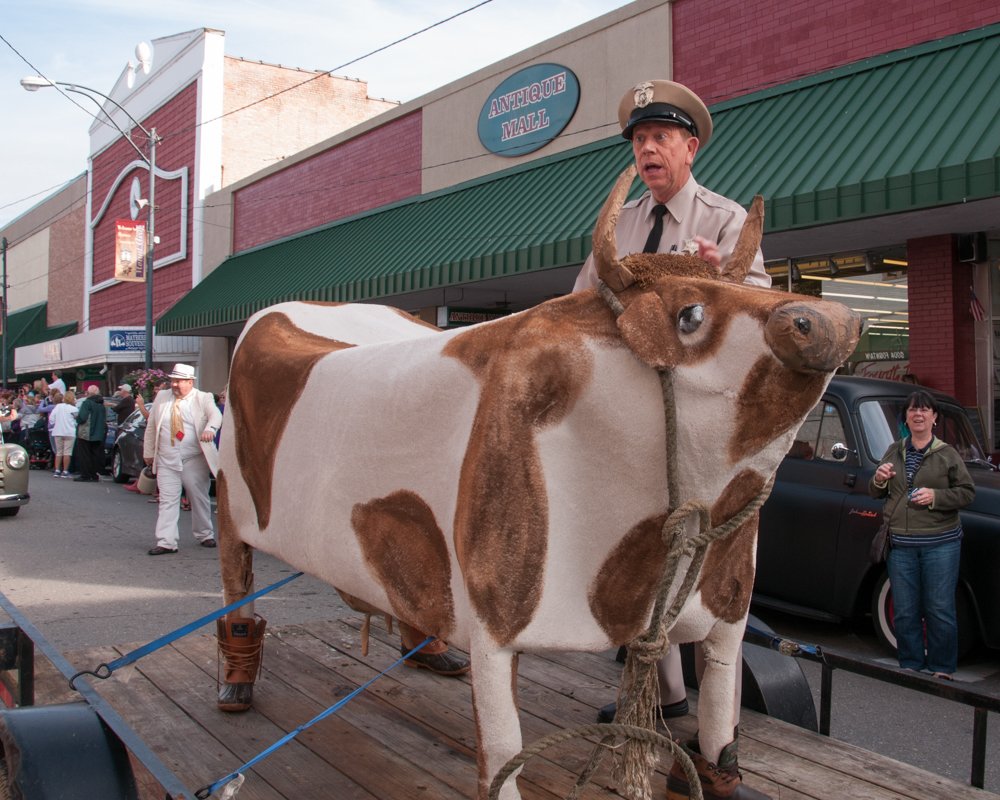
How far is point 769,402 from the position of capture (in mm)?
1961

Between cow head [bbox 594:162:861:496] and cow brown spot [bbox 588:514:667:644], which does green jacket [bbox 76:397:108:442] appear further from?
cow head [bbox 594:162:861:496]

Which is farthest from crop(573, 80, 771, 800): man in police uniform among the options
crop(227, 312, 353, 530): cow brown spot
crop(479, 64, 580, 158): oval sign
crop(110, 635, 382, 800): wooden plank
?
crop(479, 64, 580, 158): oval sign

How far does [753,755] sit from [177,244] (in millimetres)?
24174

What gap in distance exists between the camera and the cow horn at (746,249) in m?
2.21

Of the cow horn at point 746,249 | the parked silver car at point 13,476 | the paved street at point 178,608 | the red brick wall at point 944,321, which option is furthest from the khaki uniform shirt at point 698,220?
the parked silver car at point 13,476

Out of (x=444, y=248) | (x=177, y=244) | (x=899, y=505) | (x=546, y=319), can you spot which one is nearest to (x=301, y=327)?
(x=546, y=319)

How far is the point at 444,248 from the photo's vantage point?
13.0 metres

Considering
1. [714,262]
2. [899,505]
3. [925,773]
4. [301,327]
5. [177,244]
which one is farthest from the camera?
[177,244]

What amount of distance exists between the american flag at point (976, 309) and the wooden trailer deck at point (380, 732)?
23.8ft

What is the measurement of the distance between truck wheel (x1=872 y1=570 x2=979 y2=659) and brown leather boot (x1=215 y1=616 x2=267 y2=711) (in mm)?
4214

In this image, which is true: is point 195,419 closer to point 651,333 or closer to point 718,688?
point 718,688

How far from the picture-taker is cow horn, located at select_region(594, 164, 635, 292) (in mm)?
2078

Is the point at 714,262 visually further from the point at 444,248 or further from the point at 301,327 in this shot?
the point at 444,248

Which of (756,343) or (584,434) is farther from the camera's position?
(584,434)
